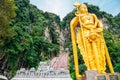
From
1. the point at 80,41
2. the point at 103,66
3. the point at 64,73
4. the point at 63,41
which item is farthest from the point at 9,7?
the point at 63,41

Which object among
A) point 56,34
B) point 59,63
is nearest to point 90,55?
point 59,63

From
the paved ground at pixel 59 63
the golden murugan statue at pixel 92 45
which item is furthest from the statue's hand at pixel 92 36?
the paved ground at pixel 59 63

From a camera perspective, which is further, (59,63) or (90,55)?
(59,63)

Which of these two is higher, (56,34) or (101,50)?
(56,34)

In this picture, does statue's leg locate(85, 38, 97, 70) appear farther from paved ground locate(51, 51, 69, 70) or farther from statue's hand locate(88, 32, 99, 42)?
paved ground locate(51, 51, 69, 70)

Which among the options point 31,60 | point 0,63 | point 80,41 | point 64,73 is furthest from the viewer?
point 31,60

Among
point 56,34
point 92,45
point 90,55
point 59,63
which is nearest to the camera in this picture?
point 90,55

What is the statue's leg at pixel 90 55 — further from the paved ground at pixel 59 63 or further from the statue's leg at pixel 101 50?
the paved ground at pixel 59 63

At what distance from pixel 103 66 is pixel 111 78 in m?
1.27

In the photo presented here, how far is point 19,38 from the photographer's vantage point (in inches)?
671

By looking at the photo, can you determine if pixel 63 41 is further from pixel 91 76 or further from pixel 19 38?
pixel 91 76

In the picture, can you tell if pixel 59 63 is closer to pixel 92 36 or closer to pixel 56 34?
pixel 56 34

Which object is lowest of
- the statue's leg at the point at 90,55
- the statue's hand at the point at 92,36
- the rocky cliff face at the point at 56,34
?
the statue's leg at the point at 90,55

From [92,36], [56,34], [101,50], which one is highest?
[56,34]
